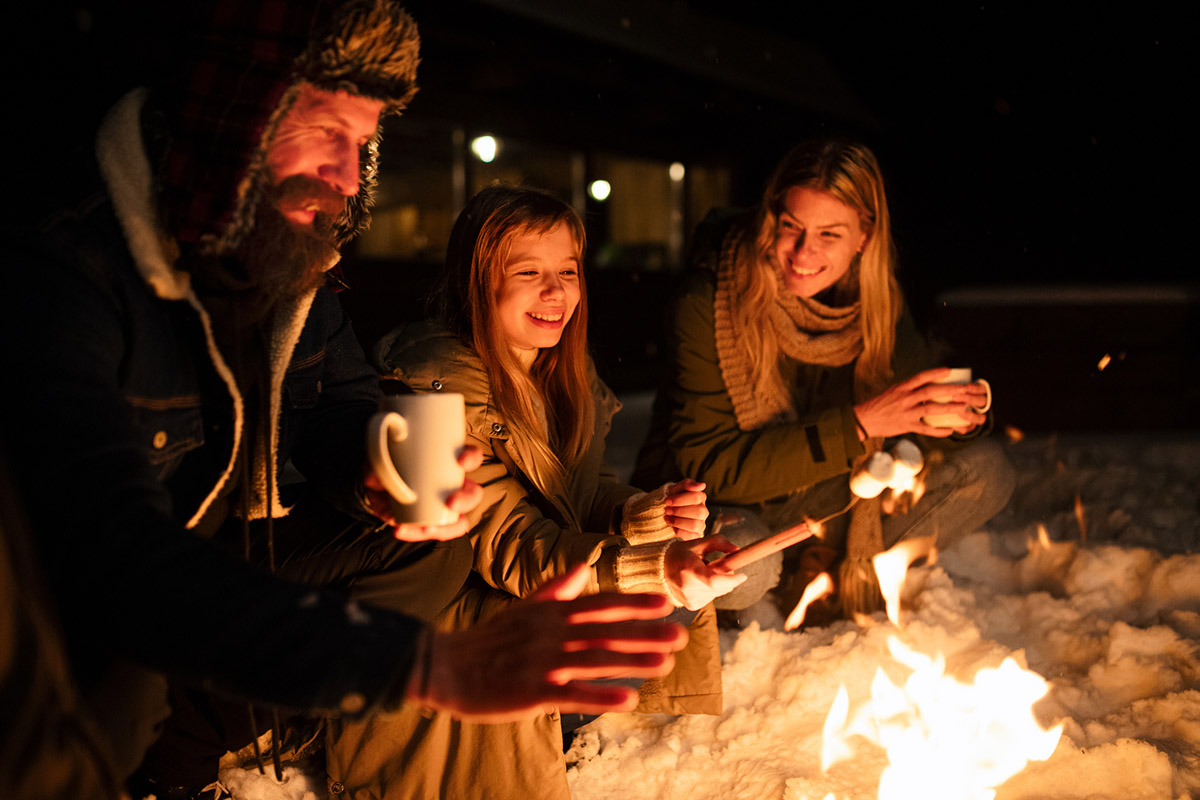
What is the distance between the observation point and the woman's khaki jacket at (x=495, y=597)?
6.21 ft

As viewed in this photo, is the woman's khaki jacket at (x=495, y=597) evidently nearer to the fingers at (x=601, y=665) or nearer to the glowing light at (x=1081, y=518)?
the fingers at (x=601, y=665)

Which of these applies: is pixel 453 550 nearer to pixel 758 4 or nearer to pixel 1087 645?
pixel 1087 645

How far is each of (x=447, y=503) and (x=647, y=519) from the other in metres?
0.80

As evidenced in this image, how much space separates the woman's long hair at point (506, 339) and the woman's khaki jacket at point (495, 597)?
0.06m

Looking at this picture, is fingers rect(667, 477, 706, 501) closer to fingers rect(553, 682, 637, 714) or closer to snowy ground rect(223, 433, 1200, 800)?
snowy ground rect(223, 433, 1200, 800)

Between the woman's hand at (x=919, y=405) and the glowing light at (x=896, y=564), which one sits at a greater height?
the woman's hand at (x=919, y=405)

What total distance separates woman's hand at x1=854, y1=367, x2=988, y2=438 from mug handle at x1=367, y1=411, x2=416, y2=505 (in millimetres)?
1753

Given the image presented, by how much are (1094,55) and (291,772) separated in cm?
945

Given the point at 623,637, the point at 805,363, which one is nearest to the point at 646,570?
the point at 623,637

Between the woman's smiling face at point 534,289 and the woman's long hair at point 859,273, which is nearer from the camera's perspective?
the woman's smiling face at point 534,289

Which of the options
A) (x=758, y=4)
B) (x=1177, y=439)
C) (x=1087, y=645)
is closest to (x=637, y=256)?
(x=758, y=4)

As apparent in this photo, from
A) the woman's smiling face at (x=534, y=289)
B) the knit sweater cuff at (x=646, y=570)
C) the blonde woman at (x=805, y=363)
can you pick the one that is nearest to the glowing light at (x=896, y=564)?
the blonde woman at (x=805, y=363)

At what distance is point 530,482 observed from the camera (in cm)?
232

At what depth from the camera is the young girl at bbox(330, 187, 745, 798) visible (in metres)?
1.91
